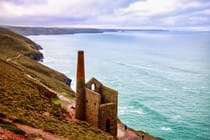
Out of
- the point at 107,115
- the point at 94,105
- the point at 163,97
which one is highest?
the point at 94,105

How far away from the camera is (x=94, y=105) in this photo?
93.7 feet

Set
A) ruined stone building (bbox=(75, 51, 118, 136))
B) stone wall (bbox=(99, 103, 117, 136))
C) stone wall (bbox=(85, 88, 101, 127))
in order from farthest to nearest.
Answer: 1. stone wall (bbox=(99, 103, 117, 136))
2. ruined stone building (bbox=(75, 51, 118, 136))
3. stone wall (bbox=(85, 88, 101, 127))

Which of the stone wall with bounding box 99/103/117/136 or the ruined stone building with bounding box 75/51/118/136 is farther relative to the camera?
the stone wall with bounding box 99/103/117/136

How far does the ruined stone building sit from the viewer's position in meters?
28.6

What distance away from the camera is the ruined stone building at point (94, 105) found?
28595mm

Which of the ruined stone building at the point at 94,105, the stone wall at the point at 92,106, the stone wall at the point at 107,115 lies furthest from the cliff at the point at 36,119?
the stone wall at the point at 107,115

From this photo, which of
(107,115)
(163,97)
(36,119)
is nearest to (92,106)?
(107,115)

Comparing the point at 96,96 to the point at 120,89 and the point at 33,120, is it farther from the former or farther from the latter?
the point at 120,89

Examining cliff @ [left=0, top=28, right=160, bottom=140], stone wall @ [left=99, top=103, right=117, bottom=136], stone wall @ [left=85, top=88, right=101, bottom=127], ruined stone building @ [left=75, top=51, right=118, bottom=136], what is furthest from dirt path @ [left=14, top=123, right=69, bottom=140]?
stone wall @ [left=99, top=103, right=117, bottom=136]

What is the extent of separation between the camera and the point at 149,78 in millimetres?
83000

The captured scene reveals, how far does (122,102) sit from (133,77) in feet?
85.6

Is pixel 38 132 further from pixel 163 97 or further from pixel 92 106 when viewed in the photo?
pixel 163 97

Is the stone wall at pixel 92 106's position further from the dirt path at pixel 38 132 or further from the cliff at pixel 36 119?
the dirt path at pixel 38 132

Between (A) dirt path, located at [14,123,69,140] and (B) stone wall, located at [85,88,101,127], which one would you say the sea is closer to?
(B) stone wall, located at [85,88,101,127]
